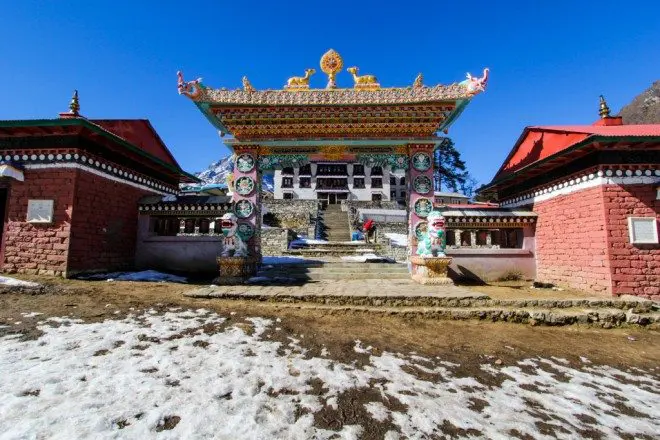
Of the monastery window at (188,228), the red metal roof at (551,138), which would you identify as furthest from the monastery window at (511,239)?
the monastery window at (188,228)

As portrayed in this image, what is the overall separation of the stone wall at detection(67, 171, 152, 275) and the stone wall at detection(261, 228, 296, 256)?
21.2 ft

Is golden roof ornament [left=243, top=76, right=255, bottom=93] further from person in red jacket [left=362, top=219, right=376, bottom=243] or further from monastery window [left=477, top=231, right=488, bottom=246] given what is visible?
person in red jacket [left=362, top=219, right=376, bottom=243]

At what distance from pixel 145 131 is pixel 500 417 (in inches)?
608

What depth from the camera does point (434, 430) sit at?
7.28 feet

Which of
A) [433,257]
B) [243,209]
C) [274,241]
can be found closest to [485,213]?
[433,257]

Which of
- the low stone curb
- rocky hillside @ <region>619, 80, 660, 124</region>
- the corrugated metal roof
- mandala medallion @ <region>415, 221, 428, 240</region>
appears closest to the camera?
the low stone curb

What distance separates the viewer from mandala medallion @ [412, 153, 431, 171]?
1005 cm

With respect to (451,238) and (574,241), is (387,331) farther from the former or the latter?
(451,238)

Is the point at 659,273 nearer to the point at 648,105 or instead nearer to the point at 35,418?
the point at 35,418

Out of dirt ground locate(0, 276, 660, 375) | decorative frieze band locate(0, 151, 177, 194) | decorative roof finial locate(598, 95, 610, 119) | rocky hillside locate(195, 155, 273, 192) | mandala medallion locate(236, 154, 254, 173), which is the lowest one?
dirt ground locate(0, 276, 660, 375)

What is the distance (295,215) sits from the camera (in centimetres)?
2911

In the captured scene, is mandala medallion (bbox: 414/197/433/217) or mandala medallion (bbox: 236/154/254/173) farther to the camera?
mandala medallion (bbox: 236/154/254/173)

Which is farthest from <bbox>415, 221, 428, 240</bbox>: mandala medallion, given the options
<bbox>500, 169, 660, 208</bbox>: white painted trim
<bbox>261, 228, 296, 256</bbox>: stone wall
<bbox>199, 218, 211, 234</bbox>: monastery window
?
<bbox>261, 228, 296, 256</bbox>: stone wall

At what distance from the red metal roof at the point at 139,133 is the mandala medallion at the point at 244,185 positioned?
432cm
